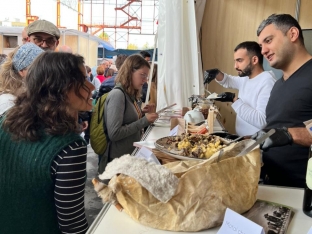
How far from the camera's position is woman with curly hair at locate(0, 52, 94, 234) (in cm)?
80

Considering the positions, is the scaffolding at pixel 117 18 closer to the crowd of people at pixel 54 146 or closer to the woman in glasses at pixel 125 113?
the woman in glasses at pixel 125 113

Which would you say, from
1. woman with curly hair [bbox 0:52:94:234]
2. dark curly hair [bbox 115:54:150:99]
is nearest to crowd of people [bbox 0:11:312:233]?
woman with curly hair [bbox 0:52:94:234]

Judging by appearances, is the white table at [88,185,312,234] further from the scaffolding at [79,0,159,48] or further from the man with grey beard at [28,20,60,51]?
the scaffolding at [79,0,159,48]

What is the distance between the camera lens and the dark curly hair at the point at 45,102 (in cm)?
81

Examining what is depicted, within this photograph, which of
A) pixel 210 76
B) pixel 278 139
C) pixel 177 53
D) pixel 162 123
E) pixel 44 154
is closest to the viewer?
pixel 44 154

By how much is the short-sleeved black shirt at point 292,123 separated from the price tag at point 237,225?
2.05 feet

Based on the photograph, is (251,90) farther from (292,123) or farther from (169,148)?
(169,148)

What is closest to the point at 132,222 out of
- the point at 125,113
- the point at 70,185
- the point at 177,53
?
the point at 70,185

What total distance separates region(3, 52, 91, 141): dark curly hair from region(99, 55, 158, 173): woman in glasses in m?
0.92

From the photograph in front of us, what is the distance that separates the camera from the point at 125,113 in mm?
1870

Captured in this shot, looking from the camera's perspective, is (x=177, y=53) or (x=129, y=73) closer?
(x=129, y=73)

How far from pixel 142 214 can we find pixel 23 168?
38 cm

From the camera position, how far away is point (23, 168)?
809 mm

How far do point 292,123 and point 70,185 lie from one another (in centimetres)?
93
